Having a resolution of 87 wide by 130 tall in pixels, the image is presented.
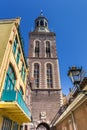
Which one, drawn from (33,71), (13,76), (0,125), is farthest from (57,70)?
(0,125)

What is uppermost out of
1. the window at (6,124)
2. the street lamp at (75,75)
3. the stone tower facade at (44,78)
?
the stone tower facade at (44,78)

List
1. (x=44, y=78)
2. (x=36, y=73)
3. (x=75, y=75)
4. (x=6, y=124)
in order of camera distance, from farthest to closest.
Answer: (x=36, y=73), (x=44, y=78), (x=6, y=124), (x=75, y=75)

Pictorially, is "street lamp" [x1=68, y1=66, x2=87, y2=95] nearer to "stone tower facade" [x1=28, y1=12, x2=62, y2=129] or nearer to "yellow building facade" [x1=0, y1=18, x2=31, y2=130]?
"yellow building facade" [x1=0, y1=18, x2=31, y2=130]

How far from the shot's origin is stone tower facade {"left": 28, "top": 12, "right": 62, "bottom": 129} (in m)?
19.3

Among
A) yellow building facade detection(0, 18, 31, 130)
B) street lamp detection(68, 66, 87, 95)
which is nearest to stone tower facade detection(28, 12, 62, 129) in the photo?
yellow building facade detection(0, 18, 31, 130)

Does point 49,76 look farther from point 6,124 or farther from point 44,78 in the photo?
point 6,124

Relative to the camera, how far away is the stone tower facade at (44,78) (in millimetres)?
19328

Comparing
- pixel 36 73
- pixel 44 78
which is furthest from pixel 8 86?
pixel 36 73

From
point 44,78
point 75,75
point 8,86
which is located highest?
point 44,78

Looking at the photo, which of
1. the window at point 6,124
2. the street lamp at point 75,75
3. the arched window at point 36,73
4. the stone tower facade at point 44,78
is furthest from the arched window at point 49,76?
the street lamp at point 75,75

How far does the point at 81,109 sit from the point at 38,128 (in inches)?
577

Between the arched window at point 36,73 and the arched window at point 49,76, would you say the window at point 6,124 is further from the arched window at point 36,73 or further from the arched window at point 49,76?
the arched window at point 49,76

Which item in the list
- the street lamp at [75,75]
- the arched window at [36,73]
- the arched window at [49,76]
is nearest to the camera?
the street lamp at [75,75]

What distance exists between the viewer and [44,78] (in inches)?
906
